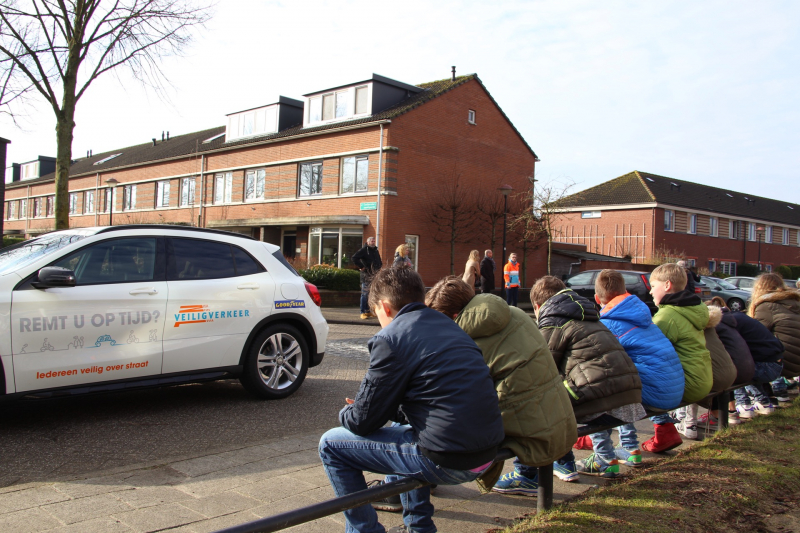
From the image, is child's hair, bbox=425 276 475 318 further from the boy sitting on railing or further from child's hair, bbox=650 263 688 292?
child's hair, bbox=650 263 688 292

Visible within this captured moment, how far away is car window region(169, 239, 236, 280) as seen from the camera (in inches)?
227

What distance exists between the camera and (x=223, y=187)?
3162 cm

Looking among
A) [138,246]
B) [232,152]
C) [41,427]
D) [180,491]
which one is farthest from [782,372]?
[232,152]

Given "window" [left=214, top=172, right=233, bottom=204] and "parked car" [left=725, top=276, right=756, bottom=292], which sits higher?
"window" [left=214, top=172, right=233, bottom=204]

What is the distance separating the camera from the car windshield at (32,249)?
493 cm

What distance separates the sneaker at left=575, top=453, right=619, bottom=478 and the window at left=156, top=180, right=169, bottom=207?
113 ft

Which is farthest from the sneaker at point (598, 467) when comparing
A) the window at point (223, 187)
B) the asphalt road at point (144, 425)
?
the window at point (223, 187)

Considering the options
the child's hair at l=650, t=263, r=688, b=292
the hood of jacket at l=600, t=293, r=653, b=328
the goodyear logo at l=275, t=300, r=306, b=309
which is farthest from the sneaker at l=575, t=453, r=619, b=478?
the goodyear logo at l=275, t=300, r=306, b=309

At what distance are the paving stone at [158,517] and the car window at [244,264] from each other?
2976mm

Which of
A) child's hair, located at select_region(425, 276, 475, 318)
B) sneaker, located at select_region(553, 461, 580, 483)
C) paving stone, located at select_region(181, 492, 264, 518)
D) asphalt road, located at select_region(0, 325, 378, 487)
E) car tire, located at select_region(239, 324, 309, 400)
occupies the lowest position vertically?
asphalt road, located at select_region(0, 325, 378, 487)

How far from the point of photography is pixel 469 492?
4105 millimetres

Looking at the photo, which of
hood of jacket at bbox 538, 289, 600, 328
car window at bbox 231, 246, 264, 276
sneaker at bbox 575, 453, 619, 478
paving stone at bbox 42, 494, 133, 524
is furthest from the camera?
car window at bbox 231, 246, 264, 276

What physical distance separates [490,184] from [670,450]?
24134mm

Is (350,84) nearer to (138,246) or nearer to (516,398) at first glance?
(138,246)
